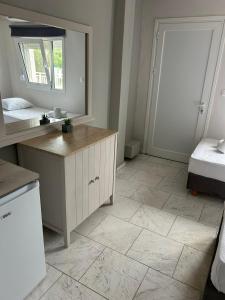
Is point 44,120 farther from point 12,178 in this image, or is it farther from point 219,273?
point 219,273

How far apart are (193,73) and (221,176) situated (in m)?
1.65

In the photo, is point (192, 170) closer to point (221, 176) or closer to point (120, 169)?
point (221, 176)

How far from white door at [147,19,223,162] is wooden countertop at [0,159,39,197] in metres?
2.84

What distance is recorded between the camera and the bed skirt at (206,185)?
2695 millimetres

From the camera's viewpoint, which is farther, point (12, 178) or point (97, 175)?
point (97, 175)

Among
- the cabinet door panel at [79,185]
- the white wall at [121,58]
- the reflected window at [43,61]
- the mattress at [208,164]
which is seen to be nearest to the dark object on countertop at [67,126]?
the reflected window at [43,61]

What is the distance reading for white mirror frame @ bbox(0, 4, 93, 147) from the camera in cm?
165

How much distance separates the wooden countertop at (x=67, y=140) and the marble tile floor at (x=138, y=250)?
881 millimetres

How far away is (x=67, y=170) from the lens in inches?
67.9

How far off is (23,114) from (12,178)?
0.75 meters

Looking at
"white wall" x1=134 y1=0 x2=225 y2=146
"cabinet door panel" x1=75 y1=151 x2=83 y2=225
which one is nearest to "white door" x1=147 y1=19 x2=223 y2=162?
"white wall" x1=134 y1=0 x2=225 y2=146

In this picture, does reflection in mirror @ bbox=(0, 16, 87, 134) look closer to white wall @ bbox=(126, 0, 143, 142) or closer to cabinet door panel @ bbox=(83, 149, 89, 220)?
cabinet door panel @ bbox=(83, 149, 89, 220)

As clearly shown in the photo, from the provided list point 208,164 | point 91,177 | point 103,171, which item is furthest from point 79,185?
point 208,164

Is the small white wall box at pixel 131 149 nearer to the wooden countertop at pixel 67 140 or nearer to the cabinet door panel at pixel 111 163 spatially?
the cabinet door panel at pixel 111 163
